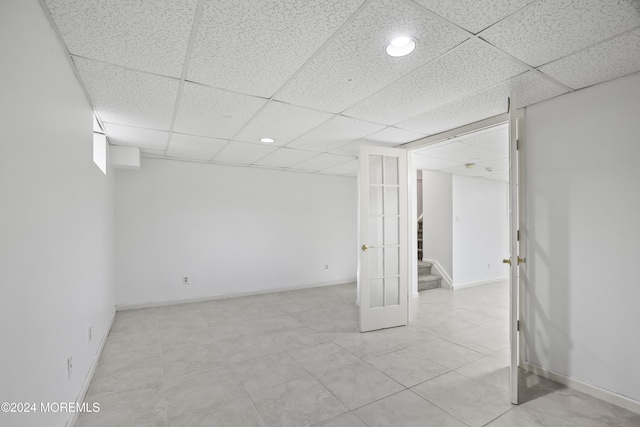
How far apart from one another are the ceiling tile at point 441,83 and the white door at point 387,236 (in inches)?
40.2

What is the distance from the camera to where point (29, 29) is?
135 centimetres

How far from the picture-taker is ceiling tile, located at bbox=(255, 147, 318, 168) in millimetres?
4586

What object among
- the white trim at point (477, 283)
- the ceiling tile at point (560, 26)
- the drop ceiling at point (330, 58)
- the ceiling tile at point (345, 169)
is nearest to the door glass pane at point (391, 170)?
the drop ceiling at point (330, 58)

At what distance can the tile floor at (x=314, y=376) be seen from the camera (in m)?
2.12

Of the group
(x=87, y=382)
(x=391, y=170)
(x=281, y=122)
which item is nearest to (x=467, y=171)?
(x=391, y=170)

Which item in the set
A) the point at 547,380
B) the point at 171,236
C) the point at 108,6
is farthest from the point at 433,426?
the point at 171,236

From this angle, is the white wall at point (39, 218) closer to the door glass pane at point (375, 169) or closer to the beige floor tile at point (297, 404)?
the beige floor tile at point (297, 404)

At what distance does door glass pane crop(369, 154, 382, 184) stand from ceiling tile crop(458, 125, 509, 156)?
3.44 ft

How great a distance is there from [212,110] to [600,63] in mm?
3075

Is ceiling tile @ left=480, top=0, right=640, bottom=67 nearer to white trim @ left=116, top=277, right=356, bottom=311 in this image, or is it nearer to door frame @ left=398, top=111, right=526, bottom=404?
door frame @ left=398, top=111, right=526, bottom=404

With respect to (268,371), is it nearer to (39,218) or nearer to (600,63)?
(39,218)

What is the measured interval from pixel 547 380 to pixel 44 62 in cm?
431

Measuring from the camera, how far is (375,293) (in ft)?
12.8

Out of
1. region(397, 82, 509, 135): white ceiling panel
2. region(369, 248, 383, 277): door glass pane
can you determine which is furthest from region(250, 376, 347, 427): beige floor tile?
region(397, 82, 509, 135): white ceiling panel
